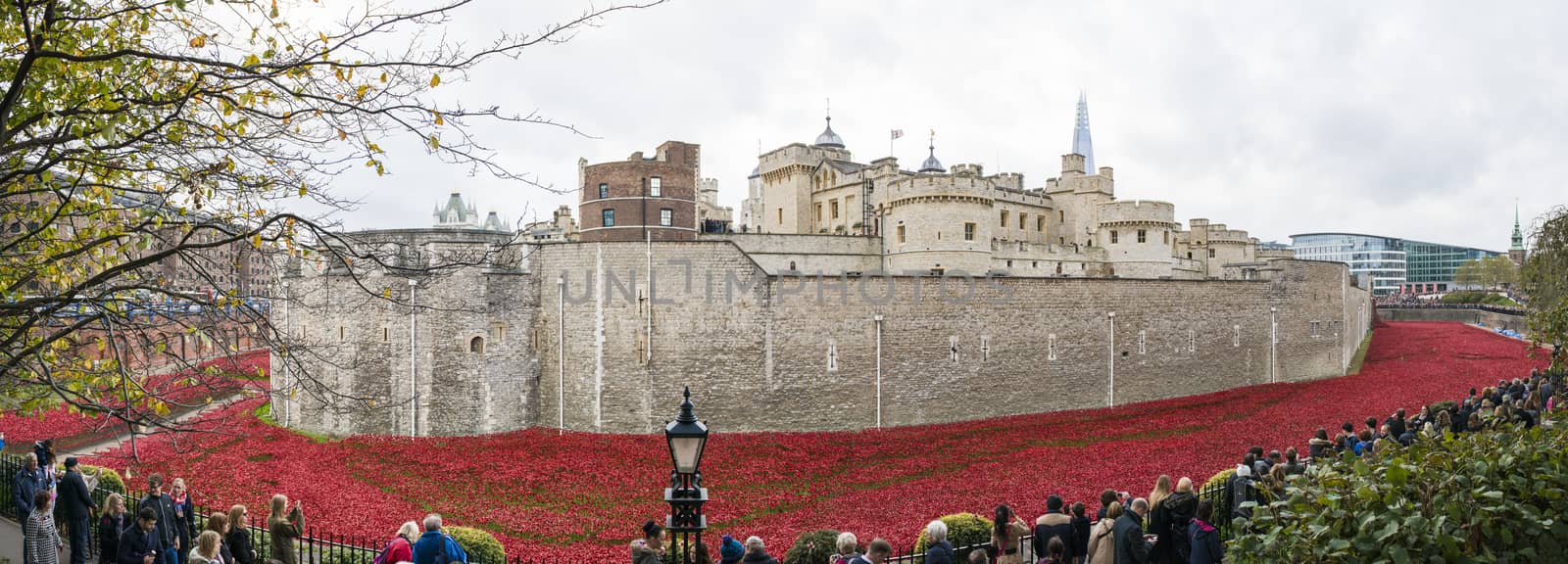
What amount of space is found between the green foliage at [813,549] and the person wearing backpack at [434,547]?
438 centimetres

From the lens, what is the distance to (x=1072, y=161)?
50.9 metres

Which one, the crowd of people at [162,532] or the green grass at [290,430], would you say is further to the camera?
the green grass at [290,430]

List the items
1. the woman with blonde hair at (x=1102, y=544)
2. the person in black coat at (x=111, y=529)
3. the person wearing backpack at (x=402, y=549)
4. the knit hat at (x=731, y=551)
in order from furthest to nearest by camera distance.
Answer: the person in black coat at (x=111, y=529) < the woman with blonde hair at (x=1102, y=544) < the knit hat at (x=731, y=551) < the person wearing backpack at (x=402, y=549)

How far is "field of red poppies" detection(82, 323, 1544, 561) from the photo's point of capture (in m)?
17.6

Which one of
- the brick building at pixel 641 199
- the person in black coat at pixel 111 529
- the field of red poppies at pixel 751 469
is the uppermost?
the brick building at pixel 641 199

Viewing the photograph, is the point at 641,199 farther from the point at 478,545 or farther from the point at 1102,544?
the point at 1102,544

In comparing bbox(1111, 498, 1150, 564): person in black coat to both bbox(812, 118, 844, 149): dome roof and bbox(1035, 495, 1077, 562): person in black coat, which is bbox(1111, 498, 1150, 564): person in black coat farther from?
bbox(812, 118, 844, 149): dome roof

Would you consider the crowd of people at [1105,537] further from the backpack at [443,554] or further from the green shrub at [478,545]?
the green shrub at [478,545]

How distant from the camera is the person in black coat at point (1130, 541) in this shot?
973 cm

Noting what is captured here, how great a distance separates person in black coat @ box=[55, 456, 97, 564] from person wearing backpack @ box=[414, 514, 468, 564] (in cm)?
550

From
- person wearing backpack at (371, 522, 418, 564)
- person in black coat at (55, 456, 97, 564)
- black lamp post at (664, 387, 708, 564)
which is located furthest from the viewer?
person in black coat at (55, 456, 97, 564)

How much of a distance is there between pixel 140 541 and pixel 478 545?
4156mm

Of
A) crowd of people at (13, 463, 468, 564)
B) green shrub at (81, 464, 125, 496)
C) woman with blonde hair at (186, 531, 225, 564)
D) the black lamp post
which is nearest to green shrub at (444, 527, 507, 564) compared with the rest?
crowd of people at (13, 463, 468, 564)

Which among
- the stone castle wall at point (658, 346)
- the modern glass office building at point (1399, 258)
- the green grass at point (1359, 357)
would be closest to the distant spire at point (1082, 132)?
the modern glass office building at point (1399, 258)
